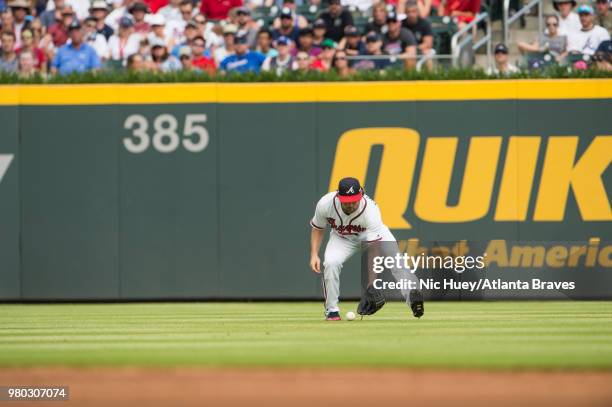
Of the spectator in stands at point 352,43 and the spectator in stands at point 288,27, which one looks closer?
the spectator in stands at point 352,43

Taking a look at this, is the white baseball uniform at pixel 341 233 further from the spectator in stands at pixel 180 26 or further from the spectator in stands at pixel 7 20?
the spectator in stands at pixel 7 20

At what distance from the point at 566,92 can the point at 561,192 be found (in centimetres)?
157

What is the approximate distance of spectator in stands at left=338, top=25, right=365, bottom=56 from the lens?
18.7m

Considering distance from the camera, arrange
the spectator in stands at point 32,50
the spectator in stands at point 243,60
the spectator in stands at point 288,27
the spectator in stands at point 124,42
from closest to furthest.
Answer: the spectator in stands at point 243,60, the spectator in stands at point 32,50, the spectator in stands at point 288,27, the spectator in stands at point 124,42

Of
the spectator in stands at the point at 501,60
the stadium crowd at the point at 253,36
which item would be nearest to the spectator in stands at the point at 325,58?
the stadium crowd at the point at 253,36

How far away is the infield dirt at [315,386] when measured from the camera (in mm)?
7535

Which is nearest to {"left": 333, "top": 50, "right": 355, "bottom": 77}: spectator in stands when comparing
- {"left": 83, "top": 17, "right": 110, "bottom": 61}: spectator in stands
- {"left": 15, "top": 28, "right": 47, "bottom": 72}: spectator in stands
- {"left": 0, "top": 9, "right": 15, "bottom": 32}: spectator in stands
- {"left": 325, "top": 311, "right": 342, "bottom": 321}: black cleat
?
{"left": 83, "top": 17, "right": 110, "bottom": 61}: spectator in stands

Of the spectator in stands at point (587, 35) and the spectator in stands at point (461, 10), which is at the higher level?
the spectator in stands at point (461, 10)

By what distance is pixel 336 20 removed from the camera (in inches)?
762

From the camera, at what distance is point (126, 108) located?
18.2m

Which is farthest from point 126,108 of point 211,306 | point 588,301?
point 588,301

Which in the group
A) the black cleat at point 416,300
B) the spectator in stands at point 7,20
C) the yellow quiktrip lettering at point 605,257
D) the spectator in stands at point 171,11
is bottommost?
the yellow quiktrip lettering at point 605,257

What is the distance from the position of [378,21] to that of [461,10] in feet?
5.52

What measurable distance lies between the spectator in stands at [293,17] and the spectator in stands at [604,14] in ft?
15.9
